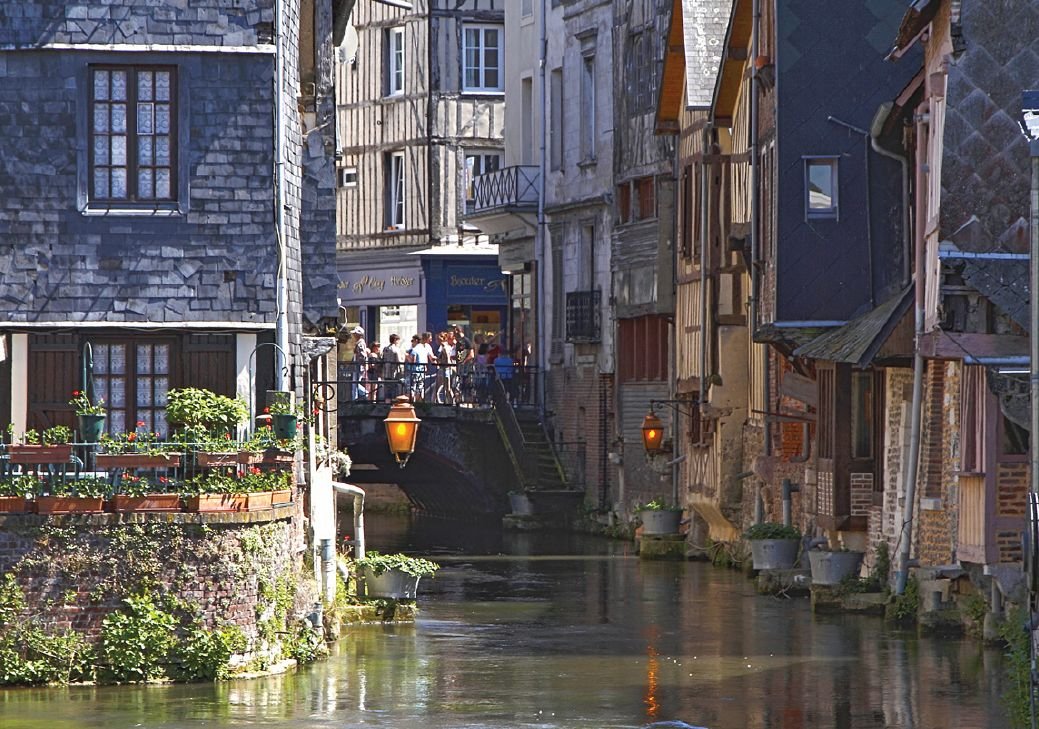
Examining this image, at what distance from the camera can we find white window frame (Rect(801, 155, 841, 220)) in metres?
32.8

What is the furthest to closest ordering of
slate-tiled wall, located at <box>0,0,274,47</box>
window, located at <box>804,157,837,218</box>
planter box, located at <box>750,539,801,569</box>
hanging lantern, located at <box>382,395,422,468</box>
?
planter box, located at <box>750,539,801,569</box>, window, located at <box>804,157,837,218</box>, hanging lantern, located at <box>382,395,422,468</box>, slate-tiled wall, located at <box>0,0,274,47</box>

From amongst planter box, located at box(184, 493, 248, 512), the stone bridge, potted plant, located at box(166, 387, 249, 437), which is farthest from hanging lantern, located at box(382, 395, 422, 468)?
the stone bridge

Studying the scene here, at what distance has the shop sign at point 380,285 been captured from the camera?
62.5 m

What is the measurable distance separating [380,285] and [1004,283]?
131 ft

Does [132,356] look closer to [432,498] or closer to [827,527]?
[827,527]

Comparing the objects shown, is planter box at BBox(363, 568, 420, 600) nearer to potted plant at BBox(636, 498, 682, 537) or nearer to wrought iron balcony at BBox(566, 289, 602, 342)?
potted plant at BBox(636, 498, 682, 537)

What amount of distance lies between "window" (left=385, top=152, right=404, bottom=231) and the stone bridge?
9926mm

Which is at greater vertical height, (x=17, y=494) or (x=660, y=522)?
(x=17, y=494)

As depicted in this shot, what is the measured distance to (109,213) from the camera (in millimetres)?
25969

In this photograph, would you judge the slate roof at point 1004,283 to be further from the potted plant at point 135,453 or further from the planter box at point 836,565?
the potted plant at point 135,453

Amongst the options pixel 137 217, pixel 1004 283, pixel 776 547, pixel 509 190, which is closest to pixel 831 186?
pixel 776 547

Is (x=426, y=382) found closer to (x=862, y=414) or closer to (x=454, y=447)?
(x=454, y=447)

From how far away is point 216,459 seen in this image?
23.2m

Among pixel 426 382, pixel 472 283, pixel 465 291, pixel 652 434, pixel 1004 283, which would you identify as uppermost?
pixel 472 283
